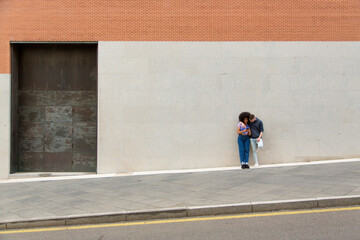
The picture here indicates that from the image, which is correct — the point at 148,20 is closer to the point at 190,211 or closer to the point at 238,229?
the point at 190,211

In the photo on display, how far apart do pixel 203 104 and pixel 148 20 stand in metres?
3.37

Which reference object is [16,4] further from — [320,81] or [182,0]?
[320,81]

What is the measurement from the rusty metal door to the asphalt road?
574 centimetres

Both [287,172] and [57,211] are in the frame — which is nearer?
[57,211]

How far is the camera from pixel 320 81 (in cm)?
1065

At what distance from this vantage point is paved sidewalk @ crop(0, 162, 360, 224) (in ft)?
20.2

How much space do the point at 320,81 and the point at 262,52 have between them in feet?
7.19

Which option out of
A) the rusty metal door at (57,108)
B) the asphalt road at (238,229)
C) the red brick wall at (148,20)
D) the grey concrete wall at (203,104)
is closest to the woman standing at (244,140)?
the grey concrete wall at (203,104)

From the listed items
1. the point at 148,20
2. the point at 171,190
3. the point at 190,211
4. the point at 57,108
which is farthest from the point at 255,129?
the point at 57,108

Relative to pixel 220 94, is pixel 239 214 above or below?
below

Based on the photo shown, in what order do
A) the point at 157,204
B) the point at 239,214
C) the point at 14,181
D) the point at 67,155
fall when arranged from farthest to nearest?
the point at 67,155
the point at 14,181
the point at 157,204
the point at 239,214

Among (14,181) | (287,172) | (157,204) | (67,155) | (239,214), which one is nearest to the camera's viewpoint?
(239,214)

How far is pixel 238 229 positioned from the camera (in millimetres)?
4957

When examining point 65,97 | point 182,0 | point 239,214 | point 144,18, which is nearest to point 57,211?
point 239,214
